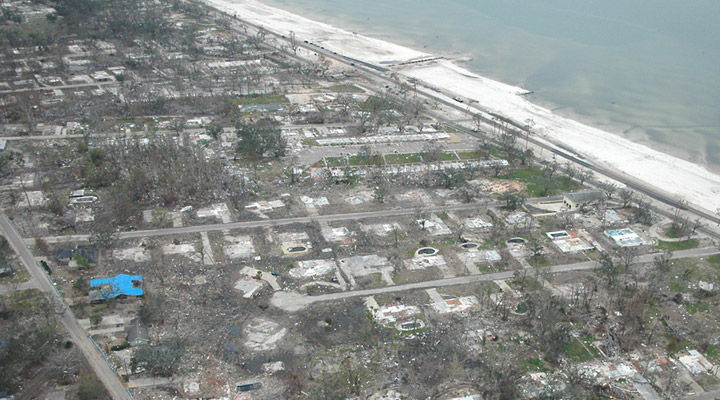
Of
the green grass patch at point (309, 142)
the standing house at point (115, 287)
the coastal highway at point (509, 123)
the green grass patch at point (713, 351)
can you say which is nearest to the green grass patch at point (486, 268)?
the green grass patch at point (713, 351)

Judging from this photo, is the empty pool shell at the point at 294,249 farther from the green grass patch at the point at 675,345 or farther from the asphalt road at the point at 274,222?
the green grass patch at the point at 675,345

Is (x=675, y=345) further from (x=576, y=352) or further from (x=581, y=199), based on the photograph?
(x=581, y=199)

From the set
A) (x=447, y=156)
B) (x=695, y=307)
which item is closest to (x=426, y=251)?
(x=695, y=307)

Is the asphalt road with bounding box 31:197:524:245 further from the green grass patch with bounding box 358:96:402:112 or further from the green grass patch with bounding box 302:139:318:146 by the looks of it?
the green grass patch with bounding box 358:96:402:112

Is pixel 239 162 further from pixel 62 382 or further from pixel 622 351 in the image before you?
pixel 622 351

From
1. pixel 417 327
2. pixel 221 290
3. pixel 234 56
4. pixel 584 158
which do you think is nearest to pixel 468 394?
pixel 417 327

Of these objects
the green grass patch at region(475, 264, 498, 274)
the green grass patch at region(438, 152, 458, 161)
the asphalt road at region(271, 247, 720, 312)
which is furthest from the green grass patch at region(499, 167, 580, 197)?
the green grass patch at region(475, 264, 498, 274)
